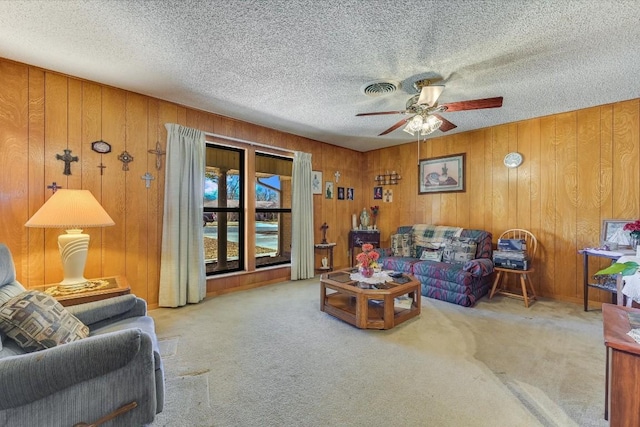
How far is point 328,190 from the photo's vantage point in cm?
534

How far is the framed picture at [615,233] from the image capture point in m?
2.89

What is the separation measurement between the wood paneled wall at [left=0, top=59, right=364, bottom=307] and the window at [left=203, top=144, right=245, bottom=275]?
1.26 feet

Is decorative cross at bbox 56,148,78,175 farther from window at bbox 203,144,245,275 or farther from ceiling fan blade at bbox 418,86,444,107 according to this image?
ceiling fan blade at bbox 418,86,444,107

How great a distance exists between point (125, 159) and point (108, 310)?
1915 mm

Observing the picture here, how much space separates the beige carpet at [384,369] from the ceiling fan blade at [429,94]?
84.7 inches

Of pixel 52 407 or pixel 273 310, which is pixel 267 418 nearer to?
pixel 52 407

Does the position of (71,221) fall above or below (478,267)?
above

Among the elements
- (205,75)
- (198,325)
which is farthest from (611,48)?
(198,325)

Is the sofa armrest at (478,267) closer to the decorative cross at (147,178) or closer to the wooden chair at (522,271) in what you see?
the wooden chair at (522,271)

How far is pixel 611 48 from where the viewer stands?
2174 mm

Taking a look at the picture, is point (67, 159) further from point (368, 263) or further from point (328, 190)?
point (328, 190)

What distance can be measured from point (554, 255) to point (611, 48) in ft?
8.46

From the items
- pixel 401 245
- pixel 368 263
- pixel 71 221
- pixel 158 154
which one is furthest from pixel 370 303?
pixel 158 154

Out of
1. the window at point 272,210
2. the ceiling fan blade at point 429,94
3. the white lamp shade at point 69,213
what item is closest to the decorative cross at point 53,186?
the white lamp shade at point 69,213
